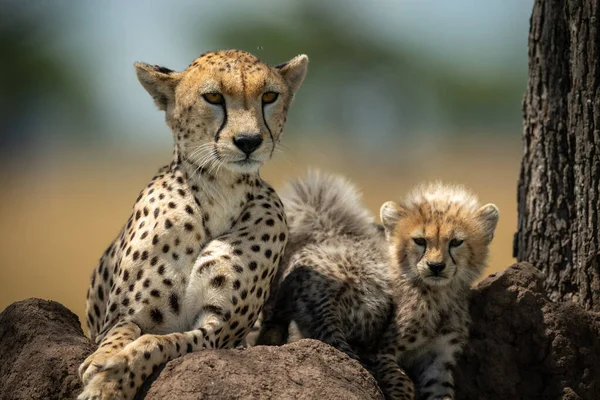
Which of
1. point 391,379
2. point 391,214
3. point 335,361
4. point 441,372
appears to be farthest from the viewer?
point 391,214

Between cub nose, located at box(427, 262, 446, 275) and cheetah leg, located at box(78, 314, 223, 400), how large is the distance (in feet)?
3.17

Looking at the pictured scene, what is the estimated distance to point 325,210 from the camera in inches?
159

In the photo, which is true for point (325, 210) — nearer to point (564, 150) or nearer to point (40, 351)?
point (564, 150)

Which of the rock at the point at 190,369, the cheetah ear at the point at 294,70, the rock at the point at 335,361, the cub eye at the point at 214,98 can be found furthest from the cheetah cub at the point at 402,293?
the cub eye at the point at 214,98

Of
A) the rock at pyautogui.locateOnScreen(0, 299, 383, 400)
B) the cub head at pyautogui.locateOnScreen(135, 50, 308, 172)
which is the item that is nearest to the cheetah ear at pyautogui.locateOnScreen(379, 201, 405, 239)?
the cub head at pyautogui.locateOnScreen(135, 50, 308, 172)

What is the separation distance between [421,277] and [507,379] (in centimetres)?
53

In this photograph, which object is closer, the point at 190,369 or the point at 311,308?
the point at 190,369

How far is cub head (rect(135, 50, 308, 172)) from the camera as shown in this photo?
2.88 metres

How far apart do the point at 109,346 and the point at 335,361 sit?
72cm

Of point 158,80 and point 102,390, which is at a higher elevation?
point 158,80

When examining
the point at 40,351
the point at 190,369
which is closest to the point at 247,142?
the point at 190,369

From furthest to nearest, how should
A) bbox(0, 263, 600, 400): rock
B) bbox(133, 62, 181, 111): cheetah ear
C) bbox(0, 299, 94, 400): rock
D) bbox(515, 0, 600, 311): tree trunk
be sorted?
bbox(515, 0, 600, 311): tree trunk < bbox(133, 62, 181, 111): cheetah ear < bbox(0, 299, 94, 400): rock < bbox(0, 263, 600, 400): rock

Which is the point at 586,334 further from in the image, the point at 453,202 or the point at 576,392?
the point at 453,202

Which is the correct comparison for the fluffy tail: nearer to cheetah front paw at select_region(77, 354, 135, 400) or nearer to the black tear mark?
the black tear mark
